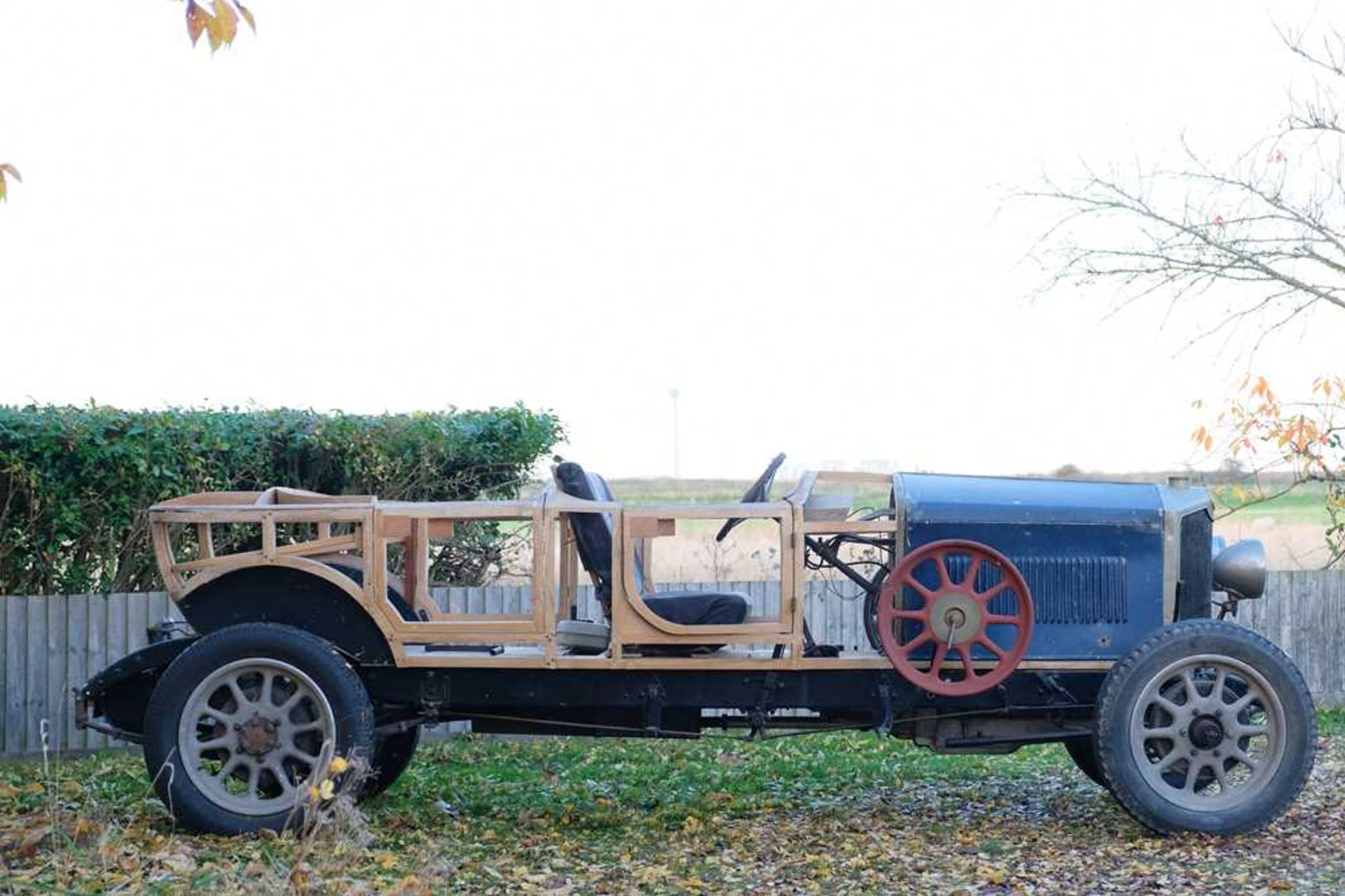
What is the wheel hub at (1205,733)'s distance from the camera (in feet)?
23.9

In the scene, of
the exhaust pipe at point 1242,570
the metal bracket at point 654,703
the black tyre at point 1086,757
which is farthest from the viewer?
the black tyre at point 1086,757

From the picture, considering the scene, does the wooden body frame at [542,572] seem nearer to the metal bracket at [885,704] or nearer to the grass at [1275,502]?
the metal bracket at [885,704]

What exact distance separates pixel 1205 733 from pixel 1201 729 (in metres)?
0.02

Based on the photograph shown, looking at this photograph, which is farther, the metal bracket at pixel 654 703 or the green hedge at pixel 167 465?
the green hedge at pixel 167 465

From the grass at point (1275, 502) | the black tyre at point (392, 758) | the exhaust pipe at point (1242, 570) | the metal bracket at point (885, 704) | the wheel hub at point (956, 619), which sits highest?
the grass at point (1275, 502)

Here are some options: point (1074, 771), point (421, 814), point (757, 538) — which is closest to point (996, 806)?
point (1074, 771)

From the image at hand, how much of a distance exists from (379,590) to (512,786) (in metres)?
2.07

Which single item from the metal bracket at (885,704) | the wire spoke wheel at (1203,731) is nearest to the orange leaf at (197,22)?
the metal bracket at (885,704)

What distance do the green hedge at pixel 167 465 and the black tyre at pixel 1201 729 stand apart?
565 centimetres

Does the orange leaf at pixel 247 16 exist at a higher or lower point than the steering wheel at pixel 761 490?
higher

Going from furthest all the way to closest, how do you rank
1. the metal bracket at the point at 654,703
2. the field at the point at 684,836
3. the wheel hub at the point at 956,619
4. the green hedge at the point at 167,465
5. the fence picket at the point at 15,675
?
the fence picket at the point at 15,675
the green hedge at the point at 167,465
the metal bracket at the point at 654,703
the wheel hub at the point at 956,619
the field at the point at 684,836

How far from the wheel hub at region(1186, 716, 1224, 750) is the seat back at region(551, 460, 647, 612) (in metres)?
2.66

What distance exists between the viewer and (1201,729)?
729cm

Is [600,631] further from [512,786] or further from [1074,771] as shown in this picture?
[1074,771]
